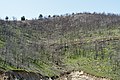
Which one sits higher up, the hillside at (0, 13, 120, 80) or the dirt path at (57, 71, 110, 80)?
the hillside at (0, 13, 120, 80)

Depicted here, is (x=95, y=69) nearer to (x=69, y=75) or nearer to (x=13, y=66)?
(x=69, y=75)

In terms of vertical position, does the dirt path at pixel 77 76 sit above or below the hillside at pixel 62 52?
below

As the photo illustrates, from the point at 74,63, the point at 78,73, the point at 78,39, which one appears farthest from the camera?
the point at 78,39

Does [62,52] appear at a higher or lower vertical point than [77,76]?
higher

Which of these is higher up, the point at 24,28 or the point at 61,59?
the point at 24,28

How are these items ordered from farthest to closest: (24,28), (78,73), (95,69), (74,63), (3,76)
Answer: (24,28) → (74,63) → (95,69) → (78,73) → (3,76)

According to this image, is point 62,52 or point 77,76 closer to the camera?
point 77,76

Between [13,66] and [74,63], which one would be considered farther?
[74,63]

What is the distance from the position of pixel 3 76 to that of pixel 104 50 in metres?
86.5

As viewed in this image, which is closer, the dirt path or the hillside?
the dirt path

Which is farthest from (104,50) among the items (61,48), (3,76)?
(3,76)

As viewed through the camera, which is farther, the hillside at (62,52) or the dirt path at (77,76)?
the hillside at (62,52)

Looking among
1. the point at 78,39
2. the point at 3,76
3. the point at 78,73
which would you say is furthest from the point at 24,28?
the point at 3,76

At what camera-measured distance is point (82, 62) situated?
456ft
